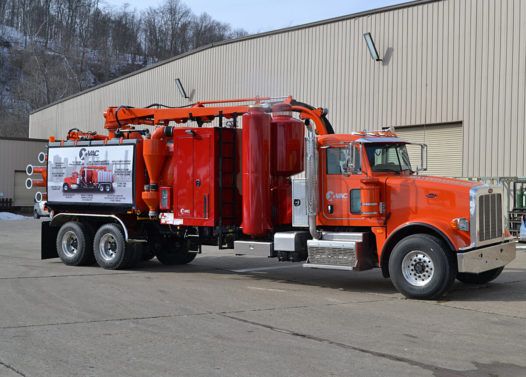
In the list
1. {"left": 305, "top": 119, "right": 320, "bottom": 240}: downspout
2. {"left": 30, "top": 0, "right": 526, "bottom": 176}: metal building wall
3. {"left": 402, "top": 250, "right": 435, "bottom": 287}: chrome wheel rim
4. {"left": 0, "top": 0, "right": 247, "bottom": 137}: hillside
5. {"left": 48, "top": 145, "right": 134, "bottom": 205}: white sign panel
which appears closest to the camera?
{"left": 402, "top": 250, "right": 435, "bottom": 287}: chrome wheel rim

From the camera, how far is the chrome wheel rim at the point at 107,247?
13.8 m

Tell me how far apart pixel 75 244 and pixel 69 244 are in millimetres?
219

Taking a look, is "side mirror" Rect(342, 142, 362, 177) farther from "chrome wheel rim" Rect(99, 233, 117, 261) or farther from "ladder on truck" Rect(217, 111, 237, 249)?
"chrome wheel rim" Rect(99, 233, 117, 261)

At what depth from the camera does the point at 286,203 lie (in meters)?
11.6

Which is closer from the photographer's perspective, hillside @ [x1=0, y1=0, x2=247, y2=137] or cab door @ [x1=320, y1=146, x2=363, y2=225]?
cab door @ [x1=320, y1=146, x2=363, y2=225]

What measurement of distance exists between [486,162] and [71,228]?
12.9 metres

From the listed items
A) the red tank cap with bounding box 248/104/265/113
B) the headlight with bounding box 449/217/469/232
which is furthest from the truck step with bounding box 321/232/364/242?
the red tank cap with bounding box 248/104/265/113

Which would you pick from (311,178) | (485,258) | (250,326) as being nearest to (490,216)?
(485,258)

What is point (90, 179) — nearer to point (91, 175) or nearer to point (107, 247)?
point (91, 175)

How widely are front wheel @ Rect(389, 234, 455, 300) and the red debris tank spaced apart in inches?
91.3

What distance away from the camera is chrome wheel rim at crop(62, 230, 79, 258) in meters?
14.5

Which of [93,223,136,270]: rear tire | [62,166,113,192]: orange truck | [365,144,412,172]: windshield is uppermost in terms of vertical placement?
[365,144,412,172]: windshield

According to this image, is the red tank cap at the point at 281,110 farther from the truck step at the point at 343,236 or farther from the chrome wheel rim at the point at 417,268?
the chrome wheel rim at the point at 417,268

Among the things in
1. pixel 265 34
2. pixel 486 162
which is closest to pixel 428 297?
pixel 486 162
